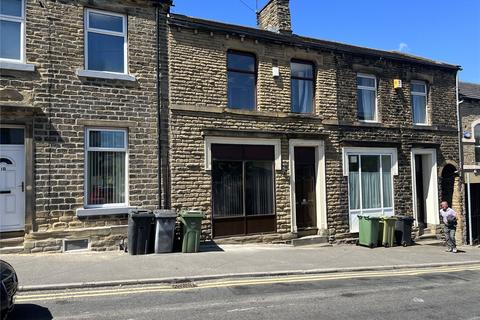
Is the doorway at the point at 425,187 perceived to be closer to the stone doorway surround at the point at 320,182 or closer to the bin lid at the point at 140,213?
the stone doorway surround at the point at 320,182

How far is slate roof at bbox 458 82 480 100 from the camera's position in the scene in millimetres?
18484

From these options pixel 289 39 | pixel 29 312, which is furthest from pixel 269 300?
pixel 289 39

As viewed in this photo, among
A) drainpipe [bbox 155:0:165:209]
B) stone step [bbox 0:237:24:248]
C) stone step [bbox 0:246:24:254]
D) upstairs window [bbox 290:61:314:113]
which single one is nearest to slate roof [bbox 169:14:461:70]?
drainpipe [bbox 155:0:165:209]

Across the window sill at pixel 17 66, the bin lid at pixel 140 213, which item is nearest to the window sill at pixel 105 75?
the window sill at pixel 17 66

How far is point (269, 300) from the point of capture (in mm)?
6934

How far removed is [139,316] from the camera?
233 inches

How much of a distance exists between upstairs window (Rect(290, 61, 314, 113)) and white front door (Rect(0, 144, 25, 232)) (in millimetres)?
8308

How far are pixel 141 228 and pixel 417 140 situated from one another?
11410 mm

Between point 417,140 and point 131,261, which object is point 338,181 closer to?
point 417,140

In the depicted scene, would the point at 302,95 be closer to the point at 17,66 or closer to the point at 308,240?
the point at 308,240

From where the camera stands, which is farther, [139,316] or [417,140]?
[417,140]

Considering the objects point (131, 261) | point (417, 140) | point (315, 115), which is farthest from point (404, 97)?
point (131, 261)

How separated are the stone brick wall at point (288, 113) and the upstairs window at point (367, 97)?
23cm

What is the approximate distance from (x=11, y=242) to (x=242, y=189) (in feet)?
20.8
